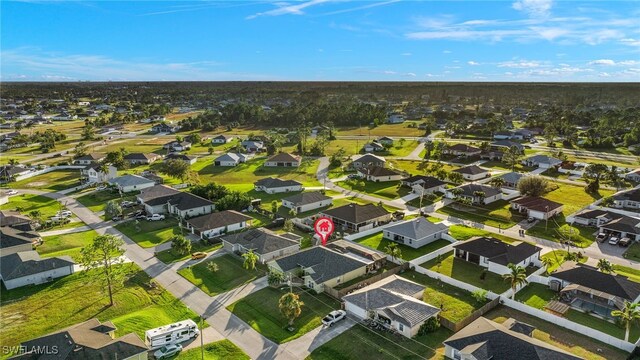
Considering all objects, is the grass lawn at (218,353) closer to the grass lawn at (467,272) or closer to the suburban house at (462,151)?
the grass lawn at (467,272)

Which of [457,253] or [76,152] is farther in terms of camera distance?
[76,152]

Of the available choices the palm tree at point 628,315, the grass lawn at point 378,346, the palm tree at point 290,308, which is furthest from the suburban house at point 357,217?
A: the palm tree at point 628,315

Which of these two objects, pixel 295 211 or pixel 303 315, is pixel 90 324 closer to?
pixel 303 315

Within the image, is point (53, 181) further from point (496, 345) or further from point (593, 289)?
point (593, 289)

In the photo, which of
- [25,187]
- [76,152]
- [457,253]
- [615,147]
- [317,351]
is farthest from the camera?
[615,147]

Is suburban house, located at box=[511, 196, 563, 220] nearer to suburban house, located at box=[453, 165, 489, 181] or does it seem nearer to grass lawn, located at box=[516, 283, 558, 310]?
suburban house, located at box=[453, 165, 489, 181]

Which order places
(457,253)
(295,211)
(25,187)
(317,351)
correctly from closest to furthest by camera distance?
(317,351) < (457,253) < (295,211) < (25,187)

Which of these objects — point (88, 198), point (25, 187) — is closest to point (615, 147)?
point (88, 198)
